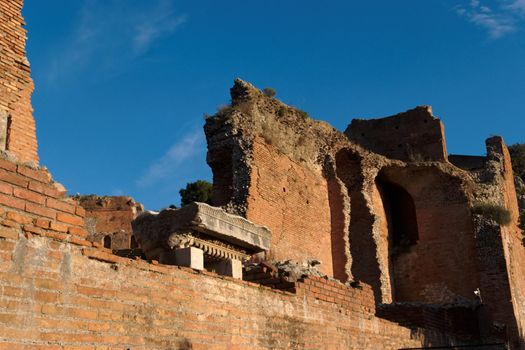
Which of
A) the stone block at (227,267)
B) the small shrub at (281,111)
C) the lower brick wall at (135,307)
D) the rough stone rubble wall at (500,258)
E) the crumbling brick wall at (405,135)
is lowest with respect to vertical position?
the lower brick wall at (135,307)

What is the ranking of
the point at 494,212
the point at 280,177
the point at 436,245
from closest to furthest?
the point at 280,177 < the point at 494,212 < the point at 436,245

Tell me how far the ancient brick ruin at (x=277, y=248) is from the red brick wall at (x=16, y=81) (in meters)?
0.02

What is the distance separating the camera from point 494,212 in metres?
18.2

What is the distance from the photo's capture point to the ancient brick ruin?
383cm

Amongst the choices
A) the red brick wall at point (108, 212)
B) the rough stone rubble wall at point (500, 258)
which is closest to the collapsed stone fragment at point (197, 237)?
the rough stone rubble wall at point (500, 258)

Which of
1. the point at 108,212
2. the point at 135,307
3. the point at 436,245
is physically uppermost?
the point at 108,212

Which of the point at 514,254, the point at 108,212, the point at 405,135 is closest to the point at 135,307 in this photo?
the point at 514,254

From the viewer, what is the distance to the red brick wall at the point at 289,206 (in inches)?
523

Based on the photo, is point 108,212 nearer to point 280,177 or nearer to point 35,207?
point 280,177

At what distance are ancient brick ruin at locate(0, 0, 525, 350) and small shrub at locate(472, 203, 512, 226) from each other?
0.13m

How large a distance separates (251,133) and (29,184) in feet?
32.9

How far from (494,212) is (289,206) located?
7364 mm

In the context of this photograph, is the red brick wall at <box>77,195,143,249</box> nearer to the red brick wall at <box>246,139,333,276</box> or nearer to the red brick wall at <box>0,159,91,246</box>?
the red brick wall at <box>246,139,333,276</box>

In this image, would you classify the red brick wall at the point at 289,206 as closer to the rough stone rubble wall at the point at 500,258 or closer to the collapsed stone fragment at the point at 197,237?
the rough stone rubble wall at the point at 500,258
